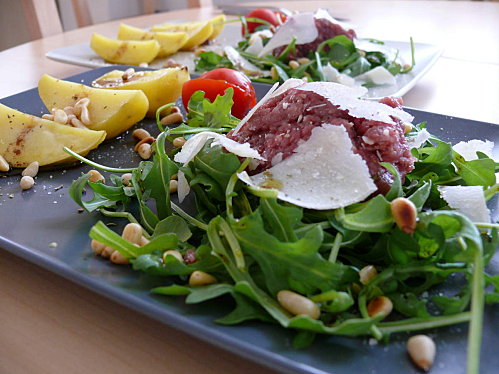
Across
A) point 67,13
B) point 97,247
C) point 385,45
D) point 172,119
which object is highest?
point 97,247

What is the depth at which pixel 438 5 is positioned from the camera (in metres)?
3.88

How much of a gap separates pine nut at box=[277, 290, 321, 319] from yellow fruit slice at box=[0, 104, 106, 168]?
2.71 ft

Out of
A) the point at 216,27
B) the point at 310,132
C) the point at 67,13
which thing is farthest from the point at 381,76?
the point at 67,13

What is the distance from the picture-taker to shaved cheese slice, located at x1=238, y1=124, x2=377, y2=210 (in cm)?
104

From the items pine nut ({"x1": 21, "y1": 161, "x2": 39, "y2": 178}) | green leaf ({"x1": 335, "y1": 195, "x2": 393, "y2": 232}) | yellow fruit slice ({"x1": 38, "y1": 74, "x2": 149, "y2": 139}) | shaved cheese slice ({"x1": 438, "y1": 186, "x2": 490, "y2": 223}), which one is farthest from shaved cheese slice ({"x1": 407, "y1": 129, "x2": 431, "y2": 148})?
pine nut ({"x1": 21, "y1": 161, "x2": 39, "y2": 178})

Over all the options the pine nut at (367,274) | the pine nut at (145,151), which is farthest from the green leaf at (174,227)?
the pine nut at (145,151)

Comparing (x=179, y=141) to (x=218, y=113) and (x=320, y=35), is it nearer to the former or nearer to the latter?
(x=218, y=113)

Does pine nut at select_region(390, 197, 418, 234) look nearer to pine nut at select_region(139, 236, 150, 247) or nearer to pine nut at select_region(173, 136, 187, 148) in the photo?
pine nut at select_region(139, 236, 150, 247)

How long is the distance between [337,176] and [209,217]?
0.28 meters

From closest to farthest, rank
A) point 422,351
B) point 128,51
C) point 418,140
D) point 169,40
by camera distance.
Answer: point 422,351
point 418,140
point 128,51
point 169,40

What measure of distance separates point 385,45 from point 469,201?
1.70 metres

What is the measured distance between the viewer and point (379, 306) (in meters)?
0.90

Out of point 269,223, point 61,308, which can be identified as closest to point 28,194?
point 61,308

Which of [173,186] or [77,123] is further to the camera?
[77,123]
